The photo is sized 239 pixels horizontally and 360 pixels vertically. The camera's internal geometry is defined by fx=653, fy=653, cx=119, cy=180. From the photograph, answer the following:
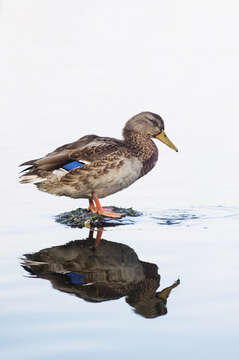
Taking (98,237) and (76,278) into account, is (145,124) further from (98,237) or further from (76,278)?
(76,278)

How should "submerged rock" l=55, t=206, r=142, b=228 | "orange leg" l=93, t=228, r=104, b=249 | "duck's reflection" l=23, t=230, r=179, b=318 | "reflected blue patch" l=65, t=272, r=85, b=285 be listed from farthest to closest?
"submerged rock" l=55, t=206, r=142, b=228, "orange leg" l=93, t=228, r=104, b=249, "reflected blue patch" l=65, t=272, r=85, b=285, "duck's reflection" l=23, t=230, r=179, b=318

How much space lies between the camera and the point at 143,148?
7.27 meters

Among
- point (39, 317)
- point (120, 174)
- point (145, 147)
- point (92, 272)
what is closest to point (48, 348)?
point (39, 317)

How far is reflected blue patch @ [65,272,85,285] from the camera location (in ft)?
13.1

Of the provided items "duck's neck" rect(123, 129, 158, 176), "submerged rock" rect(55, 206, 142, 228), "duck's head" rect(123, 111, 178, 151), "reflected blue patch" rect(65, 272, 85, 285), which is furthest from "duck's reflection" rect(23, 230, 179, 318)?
"duck's head" rect(123, 111, 178, 151)

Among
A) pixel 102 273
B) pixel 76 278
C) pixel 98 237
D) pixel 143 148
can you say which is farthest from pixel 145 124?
pixel 76 278

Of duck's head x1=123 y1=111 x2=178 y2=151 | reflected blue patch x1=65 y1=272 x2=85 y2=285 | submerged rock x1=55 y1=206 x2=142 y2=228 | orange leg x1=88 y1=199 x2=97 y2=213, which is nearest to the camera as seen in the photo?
reflected blue patch x1=65 y1=272 x2=85 y2=285

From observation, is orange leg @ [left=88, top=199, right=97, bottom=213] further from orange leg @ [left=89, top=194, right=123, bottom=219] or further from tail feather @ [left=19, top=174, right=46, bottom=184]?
tail feather @ [left=19, top=174, right=46, bottom=184]

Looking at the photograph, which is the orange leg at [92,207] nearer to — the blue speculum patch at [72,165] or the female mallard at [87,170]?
the female mallard at [87,170]

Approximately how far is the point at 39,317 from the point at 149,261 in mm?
1346

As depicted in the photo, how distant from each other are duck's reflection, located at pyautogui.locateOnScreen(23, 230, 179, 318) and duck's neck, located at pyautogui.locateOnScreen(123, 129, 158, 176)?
2042 mm

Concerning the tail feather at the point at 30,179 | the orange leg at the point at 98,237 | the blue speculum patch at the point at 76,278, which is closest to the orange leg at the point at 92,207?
the tail feather at the point at 30,179

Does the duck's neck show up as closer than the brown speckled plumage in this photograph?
No

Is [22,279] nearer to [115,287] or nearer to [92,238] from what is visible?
[115,287]
